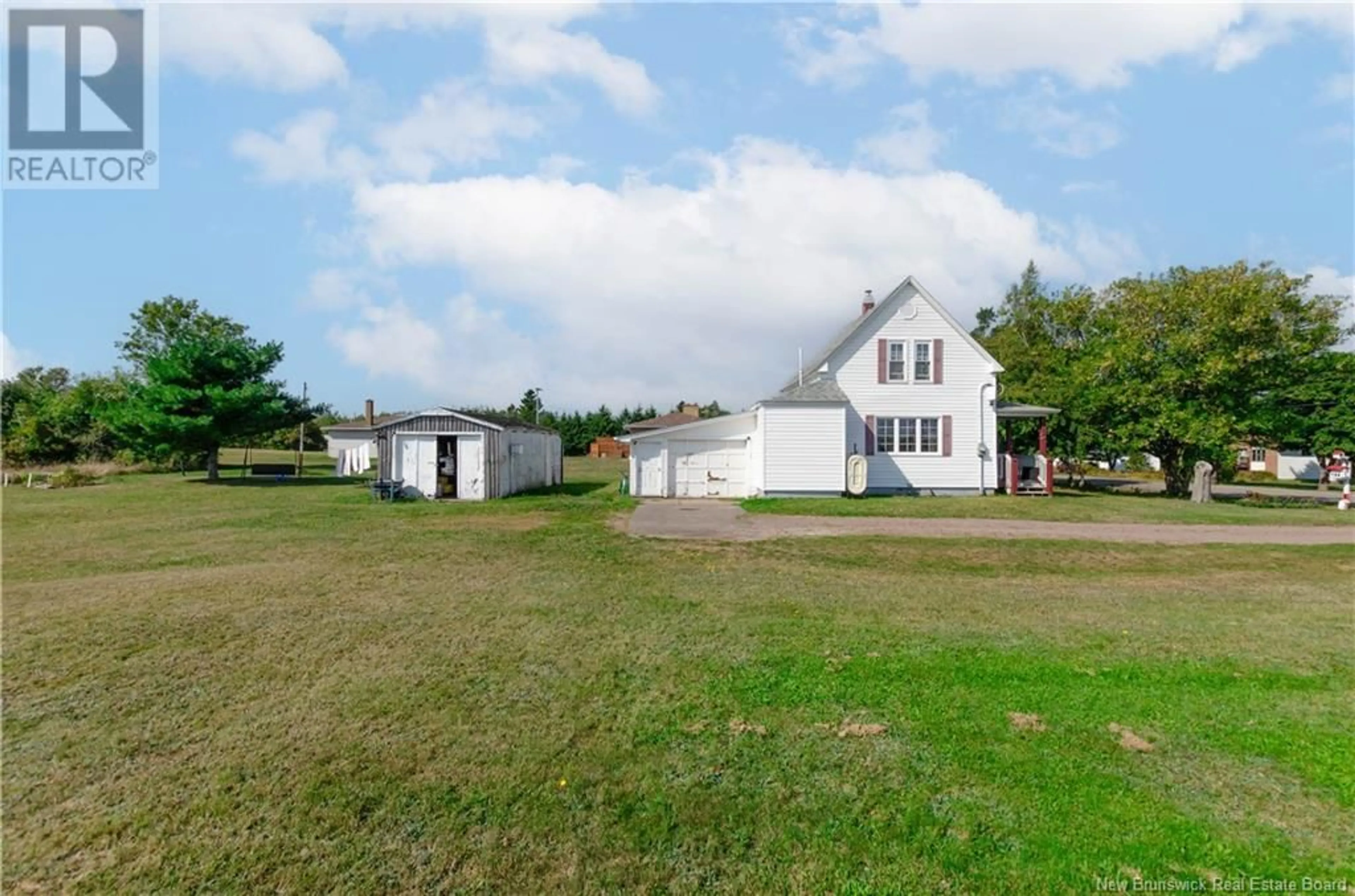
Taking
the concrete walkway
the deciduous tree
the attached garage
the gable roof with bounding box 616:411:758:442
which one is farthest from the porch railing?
the deciduous tree

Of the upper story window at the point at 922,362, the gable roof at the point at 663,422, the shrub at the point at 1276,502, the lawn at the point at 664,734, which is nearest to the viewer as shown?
the lawn at the point at 664,734

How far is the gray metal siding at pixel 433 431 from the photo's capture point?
23281 mm

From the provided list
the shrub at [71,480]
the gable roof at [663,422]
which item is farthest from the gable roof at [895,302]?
the shrub at [71,480]

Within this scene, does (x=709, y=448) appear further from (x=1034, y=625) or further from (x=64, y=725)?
(x=64, y=725)

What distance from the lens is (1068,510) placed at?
19.5m

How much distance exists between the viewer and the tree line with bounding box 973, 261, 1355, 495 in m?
23.6

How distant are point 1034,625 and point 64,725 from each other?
30.4ft

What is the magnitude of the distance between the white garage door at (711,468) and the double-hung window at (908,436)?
5.08 metres

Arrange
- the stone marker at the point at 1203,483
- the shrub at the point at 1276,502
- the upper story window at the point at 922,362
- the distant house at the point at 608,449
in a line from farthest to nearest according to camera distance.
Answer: the distant house at the point at 608,449 → the upper story window at the point at 922,362 → the stone marker at the point at 1203,483 → the shrub at the point at 1276,502

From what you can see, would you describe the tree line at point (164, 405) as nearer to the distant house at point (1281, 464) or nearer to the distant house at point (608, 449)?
the distant house at point (608, 449)

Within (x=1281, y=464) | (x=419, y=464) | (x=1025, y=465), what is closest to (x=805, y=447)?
(x=1025, y=465)

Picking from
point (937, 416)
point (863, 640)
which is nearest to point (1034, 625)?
point (863, 640)

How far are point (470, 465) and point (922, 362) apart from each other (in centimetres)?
1734

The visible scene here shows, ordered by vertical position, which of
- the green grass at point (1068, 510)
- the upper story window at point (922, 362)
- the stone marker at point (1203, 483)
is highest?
the upper story window at point (922, 362)
